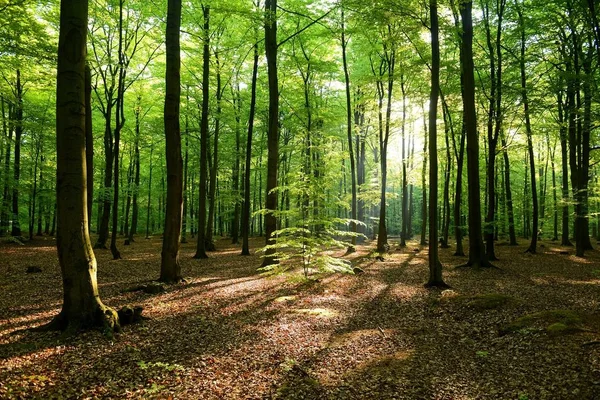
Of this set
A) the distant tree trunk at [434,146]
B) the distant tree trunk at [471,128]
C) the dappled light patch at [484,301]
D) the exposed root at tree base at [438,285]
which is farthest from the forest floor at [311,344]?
the distant tree trunk at [471,128]

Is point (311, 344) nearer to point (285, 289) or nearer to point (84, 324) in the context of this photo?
point (84, 324)

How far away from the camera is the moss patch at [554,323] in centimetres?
589

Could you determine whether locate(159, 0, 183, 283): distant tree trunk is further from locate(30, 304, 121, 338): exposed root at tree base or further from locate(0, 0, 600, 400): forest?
locate(30, 304, 121, 338): exposed root at tree base

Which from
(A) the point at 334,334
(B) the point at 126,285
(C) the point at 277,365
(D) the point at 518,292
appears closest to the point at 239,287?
(B) the point at 126,285

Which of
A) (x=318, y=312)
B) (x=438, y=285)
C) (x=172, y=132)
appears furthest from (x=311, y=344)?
(x=172, y=132)

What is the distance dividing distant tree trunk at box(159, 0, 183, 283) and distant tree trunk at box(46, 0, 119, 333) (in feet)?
13.3

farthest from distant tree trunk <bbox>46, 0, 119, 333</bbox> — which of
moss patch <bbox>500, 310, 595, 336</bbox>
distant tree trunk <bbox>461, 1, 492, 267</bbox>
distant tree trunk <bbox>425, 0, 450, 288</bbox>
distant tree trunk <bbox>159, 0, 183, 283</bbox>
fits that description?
distant tree trunk <bbox>461, 1, 492, 267</bbox>

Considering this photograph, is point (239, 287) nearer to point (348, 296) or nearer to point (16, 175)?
point (348, 296)

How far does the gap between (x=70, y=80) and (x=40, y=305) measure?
4983 mm

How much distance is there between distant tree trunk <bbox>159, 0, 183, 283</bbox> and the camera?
31.6 ft

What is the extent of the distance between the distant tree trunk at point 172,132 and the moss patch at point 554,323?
842 cm

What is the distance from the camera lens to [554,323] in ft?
20.3

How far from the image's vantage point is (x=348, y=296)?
32.2 ft

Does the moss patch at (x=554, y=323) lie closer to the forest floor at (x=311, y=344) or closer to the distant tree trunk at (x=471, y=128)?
the forest floor at (x=311, y=344)
